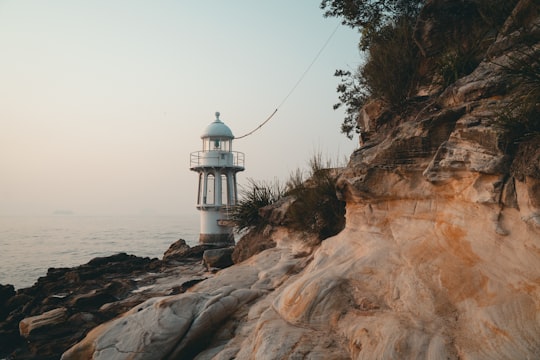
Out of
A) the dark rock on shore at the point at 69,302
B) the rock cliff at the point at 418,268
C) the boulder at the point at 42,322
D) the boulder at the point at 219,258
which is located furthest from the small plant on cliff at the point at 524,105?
the boulder at the point at 42,322

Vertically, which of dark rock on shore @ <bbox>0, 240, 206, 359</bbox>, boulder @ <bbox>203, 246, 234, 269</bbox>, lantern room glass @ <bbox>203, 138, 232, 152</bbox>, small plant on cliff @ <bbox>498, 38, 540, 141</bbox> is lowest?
dark rock on shore @ <bbox>0, 240, 206, 359</bbox>

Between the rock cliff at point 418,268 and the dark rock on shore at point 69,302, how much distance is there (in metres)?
3.13

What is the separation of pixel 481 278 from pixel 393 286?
1.03 metres

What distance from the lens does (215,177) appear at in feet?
86.1

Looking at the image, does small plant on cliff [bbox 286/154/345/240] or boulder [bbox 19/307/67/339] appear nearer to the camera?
small plant on cliff [bbox 286/154/345/240]

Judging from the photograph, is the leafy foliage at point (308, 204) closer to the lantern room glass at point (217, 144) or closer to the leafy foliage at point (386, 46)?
the leafy foliage at point (386, 46)

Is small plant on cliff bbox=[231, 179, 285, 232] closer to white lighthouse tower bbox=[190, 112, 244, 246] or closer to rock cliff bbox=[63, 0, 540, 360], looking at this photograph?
rock cliff bbox=[63, 0, 540, 360]

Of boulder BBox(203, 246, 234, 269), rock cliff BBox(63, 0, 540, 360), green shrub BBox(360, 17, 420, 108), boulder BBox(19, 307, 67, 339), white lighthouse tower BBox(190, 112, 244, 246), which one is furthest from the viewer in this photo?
white lighthouse tower BBox(190, 112, 244, 246)

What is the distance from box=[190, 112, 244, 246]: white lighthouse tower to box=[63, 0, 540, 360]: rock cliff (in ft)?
65.2

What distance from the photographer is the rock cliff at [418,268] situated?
10.5ft

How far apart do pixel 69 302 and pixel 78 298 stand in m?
0.69

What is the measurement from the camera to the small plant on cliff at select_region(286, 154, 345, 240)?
751 cm

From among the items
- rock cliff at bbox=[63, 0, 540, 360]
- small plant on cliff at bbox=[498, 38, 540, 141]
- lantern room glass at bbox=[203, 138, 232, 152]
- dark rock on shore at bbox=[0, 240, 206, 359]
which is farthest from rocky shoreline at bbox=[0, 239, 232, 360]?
lantern room glass at bbox=[203, 138, 232, 152]

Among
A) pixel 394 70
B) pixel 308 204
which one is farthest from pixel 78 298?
pixel 394 70
